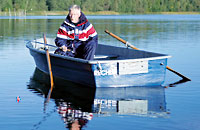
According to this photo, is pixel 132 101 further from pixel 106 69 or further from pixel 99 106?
pixel 106 69

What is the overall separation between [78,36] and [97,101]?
8.50 feet

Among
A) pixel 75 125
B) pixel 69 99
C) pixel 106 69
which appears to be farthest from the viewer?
pixel 106 69

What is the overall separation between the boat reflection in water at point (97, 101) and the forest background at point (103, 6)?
432ft

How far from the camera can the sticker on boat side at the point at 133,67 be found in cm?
1238

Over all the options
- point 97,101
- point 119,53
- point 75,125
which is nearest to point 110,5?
point 119,53

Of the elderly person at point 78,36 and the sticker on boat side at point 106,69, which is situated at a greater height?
the elderly person at point 78,36

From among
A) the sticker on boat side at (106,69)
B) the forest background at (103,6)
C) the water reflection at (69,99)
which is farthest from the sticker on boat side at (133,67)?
the forest background at (103,6)

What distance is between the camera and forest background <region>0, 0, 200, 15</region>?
152500mm

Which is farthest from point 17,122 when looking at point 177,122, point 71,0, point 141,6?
point 141,6

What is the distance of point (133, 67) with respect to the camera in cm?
1251

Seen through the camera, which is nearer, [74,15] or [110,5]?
[74,15]

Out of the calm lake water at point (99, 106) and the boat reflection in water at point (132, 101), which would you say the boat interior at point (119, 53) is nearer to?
the calm lake water at point (99, 106)

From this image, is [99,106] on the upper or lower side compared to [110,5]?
lower

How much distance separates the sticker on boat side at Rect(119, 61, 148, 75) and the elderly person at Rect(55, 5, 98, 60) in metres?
1.26
